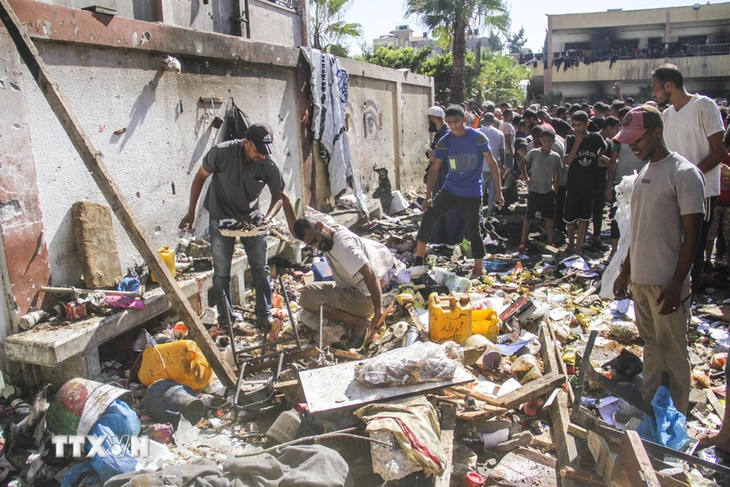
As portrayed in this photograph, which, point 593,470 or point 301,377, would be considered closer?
point 593,470

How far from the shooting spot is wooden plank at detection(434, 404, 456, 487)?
10.2 feet

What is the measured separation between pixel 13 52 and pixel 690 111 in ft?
17.0

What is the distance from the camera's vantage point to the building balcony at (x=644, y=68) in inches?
1246

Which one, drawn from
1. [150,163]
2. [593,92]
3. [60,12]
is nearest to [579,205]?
[150,163]

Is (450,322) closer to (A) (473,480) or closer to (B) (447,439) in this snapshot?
(B) (447,439)

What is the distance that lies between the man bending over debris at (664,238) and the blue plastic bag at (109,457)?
335 centimetres

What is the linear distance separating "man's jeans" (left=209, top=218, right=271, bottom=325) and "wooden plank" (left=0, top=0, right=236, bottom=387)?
1.00 metres

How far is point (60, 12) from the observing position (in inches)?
175

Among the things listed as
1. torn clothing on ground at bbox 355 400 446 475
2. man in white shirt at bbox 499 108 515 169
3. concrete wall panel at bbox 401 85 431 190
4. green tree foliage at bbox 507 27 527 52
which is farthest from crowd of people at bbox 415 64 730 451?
green tree foliage at bbox 507 27 527 52

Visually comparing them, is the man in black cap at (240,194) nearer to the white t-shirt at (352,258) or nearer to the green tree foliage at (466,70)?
the white t-shirt at (352,258)

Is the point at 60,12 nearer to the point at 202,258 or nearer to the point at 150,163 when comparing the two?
the point at 150,163

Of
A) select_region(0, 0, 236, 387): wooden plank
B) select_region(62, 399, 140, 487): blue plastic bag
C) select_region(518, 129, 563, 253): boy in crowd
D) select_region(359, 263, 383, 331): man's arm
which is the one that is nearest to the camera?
select_region(62, 399, 140, 487): blue plastic bag

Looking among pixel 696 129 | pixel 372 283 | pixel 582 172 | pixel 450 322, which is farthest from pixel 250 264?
pixel 582 172

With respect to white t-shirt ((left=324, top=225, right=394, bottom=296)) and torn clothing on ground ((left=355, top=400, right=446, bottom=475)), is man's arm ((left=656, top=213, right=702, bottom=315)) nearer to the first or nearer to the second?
torn clothing on ground ((left=355, top=400, right=446, bottom=475))
